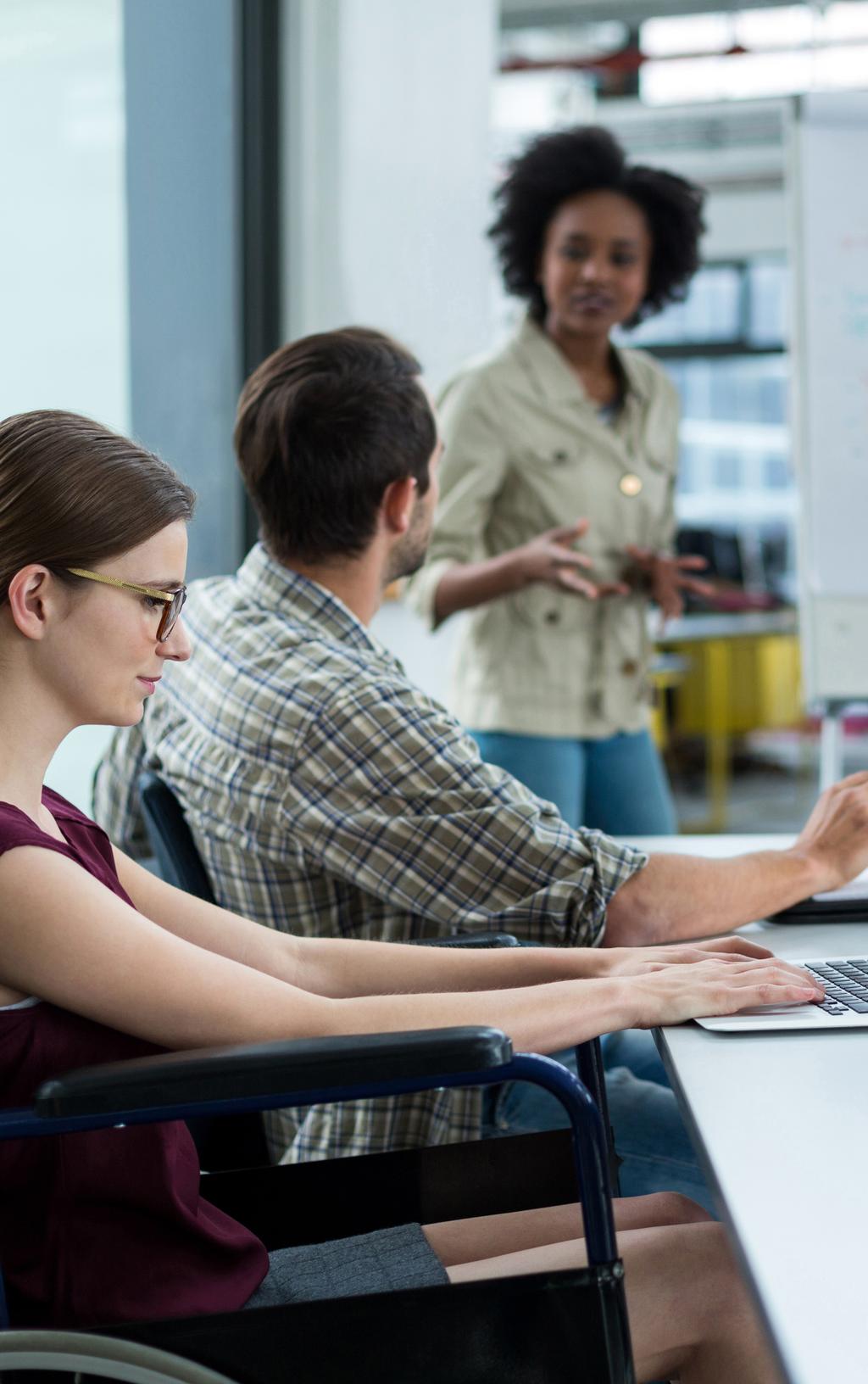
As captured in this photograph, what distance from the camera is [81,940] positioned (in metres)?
0.94

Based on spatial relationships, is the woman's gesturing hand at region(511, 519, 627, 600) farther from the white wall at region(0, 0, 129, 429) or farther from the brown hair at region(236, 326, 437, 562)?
the white wall at region(0, 0, 129, 429)

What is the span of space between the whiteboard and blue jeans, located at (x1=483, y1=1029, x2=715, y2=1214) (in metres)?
1.49

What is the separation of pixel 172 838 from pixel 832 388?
1.93m

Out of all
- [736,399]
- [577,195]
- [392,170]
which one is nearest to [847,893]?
[577,195]

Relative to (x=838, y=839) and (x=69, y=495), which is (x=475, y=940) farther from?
(x=69, y=495)

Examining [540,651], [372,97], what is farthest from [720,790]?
[540,651]

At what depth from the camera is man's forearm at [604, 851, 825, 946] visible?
1447mm

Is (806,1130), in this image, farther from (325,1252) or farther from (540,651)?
(540,651)

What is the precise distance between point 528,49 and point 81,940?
8.90 m

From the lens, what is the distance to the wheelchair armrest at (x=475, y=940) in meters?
1.33

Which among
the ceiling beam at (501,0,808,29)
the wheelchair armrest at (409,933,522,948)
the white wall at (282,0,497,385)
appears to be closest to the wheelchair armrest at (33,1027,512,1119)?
the wheelchair armrest at (409,933,522,948)

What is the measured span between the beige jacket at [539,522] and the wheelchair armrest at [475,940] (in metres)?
1.12

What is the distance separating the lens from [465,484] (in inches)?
99.7

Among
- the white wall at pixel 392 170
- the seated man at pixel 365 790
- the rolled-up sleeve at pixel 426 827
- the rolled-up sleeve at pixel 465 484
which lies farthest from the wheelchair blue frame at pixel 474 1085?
the white wall at pixel 392 170
